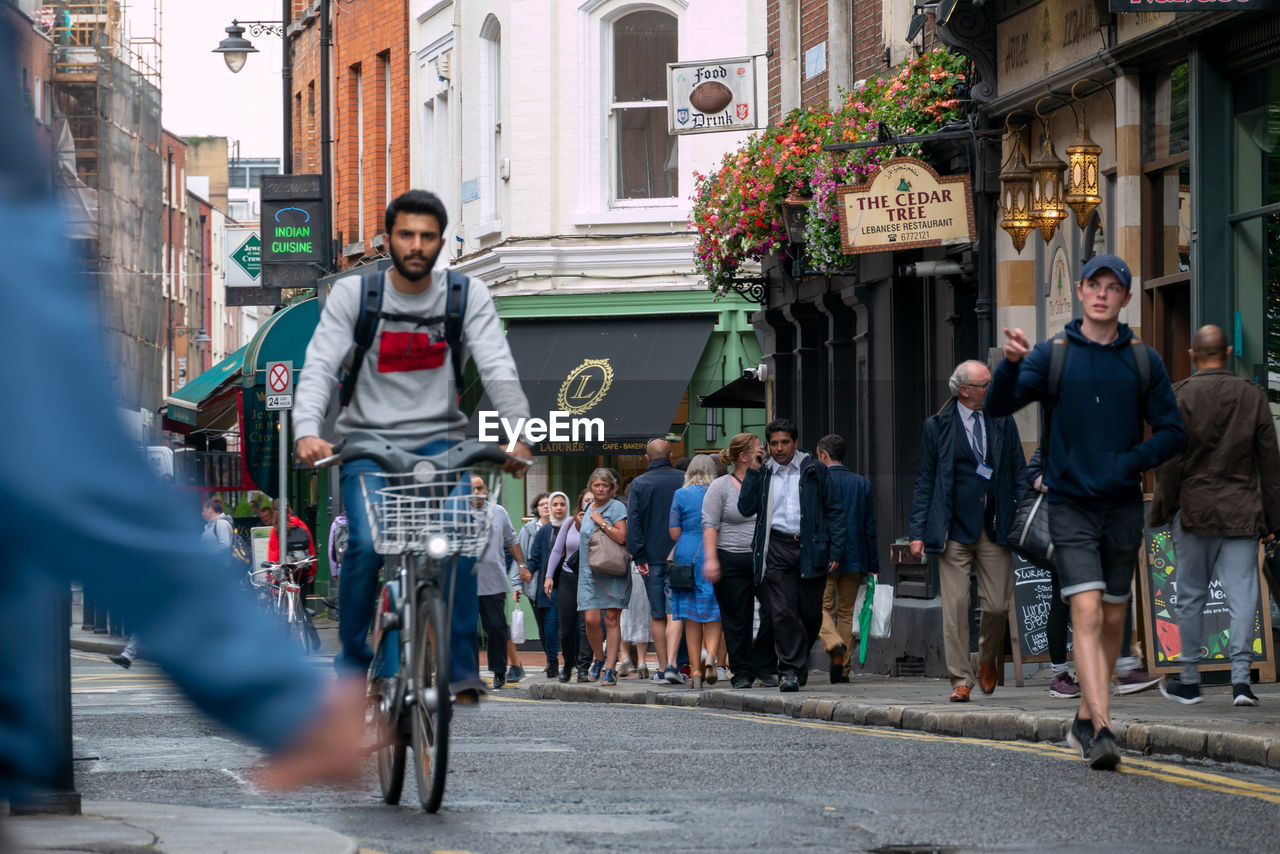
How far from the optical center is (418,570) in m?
6.78

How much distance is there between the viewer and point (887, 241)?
18.1 meters

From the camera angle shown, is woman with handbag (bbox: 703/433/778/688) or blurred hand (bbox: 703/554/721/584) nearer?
blurred hand (bbox: 703/554/721/584)

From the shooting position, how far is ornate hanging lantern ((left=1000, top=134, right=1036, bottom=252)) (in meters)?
16.7

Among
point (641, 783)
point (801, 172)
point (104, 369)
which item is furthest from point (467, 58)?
point (104, 369)

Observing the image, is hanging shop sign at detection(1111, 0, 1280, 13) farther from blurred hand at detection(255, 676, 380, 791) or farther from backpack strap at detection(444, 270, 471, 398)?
blurred hand at detection(255, 676, 380, 791)

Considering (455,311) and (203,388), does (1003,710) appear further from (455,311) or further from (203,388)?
(203,388)

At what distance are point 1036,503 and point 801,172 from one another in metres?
8.50

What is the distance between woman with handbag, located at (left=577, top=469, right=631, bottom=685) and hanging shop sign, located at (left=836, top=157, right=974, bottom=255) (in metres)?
3.08

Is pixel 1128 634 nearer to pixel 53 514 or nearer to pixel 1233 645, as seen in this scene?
pixel 1233 645

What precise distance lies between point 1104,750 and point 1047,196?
8791mm

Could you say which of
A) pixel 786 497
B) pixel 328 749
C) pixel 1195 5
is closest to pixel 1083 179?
pixel 1195 5

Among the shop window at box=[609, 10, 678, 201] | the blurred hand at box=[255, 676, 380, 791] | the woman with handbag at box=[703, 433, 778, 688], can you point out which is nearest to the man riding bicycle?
the blurred hand at box=[255, 676, 380, 791]

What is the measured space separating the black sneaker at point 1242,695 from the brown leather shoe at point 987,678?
2192mm

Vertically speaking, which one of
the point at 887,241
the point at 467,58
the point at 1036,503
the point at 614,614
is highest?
the point at 467,58
